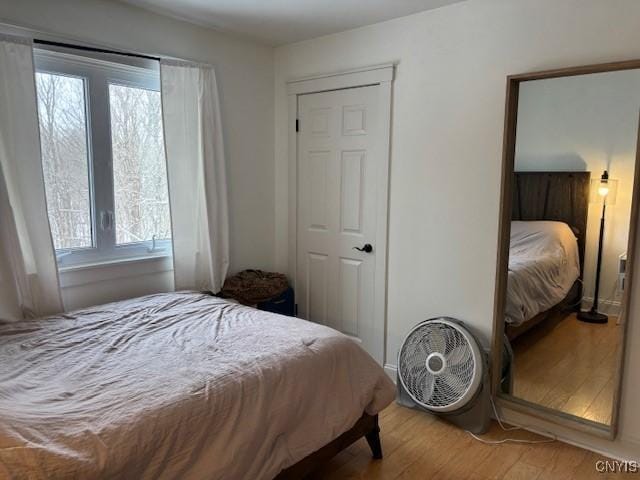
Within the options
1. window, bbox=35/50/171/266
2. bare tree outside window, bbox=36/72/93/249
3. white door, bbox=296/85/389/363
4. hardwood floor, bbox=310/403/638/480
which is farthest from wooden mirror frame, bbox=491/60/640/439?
bare tree outside window, bbox=36/72/93/249

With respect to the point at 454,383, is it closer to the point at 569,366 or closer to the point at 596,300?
the point at 569,366

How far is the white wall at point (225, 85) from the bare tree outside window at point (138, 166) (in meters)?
0.28

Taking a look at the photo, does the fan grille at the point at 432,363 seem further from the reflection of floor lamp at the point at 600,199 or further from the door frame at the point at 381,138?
the reflection of floor lamp at the point at 600,199

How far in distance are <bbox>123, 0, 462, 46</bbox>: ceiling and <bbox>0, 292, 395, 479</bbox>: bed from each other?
5.83ft

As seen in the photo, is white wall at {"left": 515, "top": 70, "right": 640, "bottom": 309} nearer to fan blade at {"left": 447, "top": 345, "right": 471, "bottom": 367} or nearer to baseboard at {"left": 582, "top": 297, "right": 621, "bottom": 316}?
baseboard at {"left": 582, "top": 297, "right": 621, "bottom": 316}

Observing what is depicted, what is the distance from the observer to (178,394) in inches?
65.0

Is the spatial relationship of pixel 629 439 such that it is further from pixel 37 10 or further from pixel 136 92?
pixel 37 10

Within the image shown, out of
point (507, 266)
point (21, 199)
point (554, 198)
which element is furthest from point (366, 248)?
point (21, 199)

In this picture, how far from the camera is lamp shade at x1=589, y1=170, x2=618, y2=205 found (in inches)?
91.7

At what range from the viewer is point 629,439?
95.0 inches

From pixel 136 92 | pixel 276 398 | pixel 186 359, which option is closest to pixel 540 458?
pixel 276 398

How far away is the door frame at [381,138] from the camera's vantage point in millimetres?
3117

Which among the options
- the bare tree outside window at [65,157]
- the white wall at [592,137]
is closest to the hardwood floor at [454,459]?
the white wall at [592,137]

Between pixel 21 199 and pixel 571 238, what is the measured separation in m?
2.83
